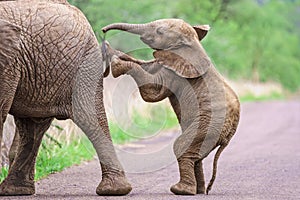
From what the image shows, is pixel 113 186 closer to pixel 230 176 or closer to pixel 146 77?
pixel 146 77

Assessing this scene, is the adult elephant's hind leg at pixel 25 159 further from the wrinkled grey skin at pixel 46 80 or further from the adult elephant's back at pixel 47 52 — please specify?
the adult elephant's back at pixel 47 52

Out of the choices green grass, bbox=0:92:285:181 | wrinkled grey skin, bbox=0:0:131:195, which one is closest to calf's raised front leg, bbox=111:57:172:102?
wrinkled grey skin, bbox=0:0:131:195

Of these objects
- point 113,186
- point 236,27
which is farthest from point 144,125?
point 236,27

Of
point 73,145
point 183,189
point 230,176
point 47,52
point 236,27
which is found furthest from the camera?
point 236,27

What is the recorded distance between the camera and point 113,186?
895 cm

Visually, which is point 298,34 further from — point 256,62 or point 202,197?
point 202,197

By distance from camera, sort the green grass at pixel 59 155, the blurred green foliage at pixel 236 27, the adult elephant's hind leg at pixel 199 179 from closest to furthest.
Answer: the adult elephant's hind leg at pixel 199 179
the green grass at pixel 59 155
the blurred green foliage at pixel 236 27

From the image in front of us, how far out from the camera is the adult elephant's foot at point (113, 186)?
8914 mm

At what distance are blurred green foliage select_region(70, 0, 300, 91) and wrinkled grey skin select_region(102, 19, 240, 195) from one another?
6.11 metres

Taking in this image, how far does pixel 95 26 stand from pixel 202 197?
9.67 meters

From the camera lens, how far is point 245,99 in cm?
4291

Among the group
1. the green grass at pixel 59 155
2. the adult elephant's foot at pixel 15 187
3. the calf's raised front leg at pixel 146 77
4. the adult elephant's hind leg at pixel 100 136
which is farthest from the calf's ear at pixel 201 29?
the green grass at pixel 59 155

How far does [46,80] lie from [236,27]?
40.7 meters

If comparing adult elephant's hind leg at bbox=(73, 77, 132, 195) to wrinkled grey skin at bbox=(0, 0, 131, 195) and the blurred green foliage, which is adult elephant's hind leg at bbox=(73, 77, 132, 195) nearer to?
wrinkled grey skin at bbox=(0, 0, 131, 195)
